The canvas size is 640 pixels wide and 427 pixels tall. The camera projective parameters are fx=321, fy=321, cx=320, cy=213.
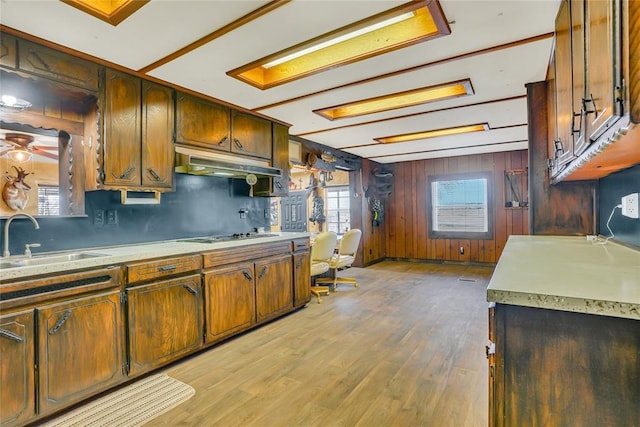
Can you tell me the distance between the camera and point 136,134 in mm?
2674

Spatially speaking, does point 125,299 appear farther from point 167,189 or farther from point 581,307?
point 581,307

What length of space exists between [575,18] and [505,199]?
569 cm

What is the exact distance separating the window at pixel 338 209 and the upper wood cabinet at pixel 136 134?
5817 mm

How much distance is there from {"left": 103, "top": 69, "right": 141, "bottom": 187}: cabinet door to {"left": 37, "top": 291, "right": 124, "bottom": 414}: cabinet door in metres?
0.98

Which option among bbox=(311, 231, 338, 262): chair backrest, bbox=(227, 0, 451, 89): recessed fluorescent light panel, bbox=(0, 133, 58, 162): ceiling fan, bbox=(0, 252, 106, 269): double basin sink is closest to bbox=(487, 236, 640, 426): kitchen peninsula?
bbox=(227, 0, 451, 89): recessed fluorescent light panel

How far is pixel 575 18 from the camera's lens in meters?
1.44

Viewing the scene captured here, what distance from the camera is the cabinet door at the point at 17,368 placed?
5.55ft

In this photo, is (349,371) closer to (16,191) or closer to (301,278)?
(301,278)

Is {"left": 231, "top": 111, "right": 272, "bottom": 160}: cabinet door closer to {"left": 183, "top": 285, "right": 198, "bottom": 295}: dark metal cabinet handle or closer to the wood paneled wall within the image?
{"left": 183, "top": 285, "right": 198, "bottom": 295}: dark metal cabinet handle

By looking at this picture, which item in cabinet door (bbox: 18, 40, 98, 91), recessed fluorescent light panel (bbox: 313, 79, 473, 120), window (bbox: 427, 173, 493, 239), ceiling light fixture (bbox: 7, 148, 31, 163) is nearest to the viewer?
cabinet door (bbox: 18, 40, 98, 91)

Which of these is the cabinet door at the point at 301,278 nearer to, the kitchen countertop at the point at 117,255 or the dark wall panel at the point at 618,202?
the kitchen countertop at the point at 117,255

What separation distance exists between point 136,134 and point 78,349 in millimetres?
1649

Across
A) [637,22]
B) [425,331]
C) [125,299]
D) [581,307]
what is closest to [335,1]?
[637,22]

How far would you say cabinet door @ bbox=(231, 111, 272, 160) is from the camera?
357 cm
